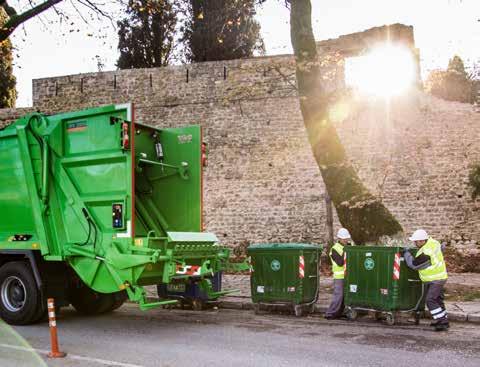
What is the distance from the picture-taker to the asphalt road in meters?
5.95

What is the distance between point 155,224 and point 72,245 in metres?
1.33

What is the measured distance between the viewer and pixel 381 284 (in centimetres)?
841

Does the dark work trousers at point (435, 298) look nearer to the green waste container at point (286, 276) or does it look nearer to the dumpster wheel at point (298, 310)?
the green waste container at point (286, 276)

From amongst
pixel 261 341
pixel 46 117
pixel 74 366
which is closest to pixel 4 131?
pixel 46 117

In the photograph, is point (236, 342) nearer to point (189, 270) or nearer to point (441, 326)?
point (189, 270)

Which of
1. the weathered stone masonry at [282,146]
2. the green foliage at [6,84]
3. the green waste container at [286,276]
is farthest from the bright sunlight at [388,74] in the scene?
the green foliage at [6,84]

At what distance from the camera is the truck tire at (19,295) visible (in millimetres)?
7984

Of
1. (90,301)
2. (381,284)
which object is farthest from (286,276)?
(90,301)

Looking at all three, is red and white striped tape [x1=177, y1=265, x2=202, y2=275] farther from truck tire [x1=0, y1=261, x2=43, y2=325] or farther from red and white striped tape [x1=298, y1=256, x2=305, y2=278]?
truck tire [x1=0, y1=261, x2=43, y2=325]

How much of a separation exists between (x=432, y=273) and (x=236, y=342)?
3020 mm

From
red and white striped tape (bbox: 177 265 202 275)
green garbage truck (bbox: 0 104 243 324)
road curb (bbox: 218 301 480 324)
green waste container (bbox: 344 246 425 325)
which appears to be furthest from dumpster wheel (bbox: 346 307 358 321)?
red and white striped tape (bbox: 177 265 202 275)

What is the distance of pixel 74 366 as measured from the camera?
5.79 m

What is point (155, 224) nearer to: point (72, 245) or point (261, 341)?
point (72, 245)

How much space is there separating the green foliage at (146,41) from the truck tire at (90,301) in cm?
1995
